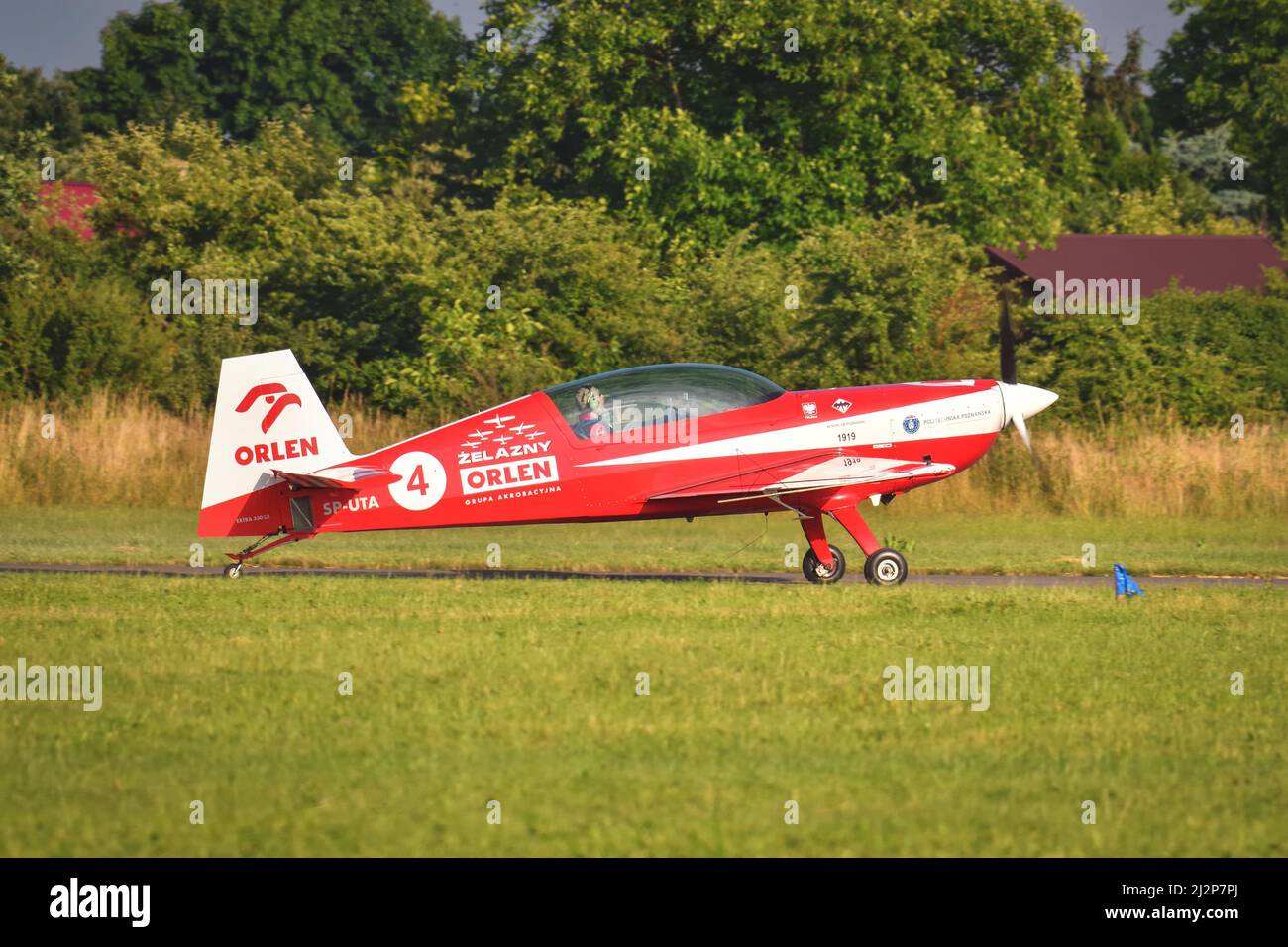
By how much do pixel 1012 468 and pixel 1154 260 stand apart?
25291 millimetres

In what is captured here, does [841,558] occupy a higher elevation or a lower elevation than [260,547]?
lower

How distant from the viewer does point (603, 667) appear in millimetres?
11000

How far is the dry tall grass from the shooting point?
24938 millimetres

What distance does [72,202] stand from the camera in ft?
139

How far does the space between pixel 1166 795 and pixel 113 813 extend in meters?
4.98

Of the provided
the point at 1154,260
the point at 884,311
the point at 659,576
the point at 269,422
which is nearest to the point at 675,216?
the point at 884,311

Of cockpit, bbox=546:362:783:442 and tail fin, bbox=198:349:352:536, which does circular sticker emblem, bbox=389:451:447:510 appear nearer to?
tail fin, bbox=198:349:352:536

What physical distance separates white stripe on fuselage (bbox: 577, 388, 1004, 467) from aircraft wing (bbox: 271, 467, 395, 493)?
2004 millimetres

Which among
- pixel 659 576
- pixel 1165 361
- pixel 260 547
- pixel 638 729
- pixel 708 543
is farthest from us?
pixel 1165 361

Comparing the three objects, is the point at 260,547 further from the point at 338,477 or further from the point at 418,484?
the point at 418,484

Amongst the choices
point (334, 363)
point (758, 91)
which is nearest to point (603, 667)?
point (334, 363)

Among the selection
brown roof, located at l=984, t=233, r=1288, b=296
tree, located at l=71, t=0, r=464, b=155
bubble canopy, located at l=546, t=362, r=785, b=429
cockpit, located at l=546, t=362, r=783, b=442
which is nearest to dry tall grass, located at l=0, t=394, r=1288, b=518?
bubble canopy, located at l=546, t=362, r=785, b=429

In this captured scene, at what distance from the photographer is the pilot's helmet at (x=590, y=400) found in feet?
51.6
